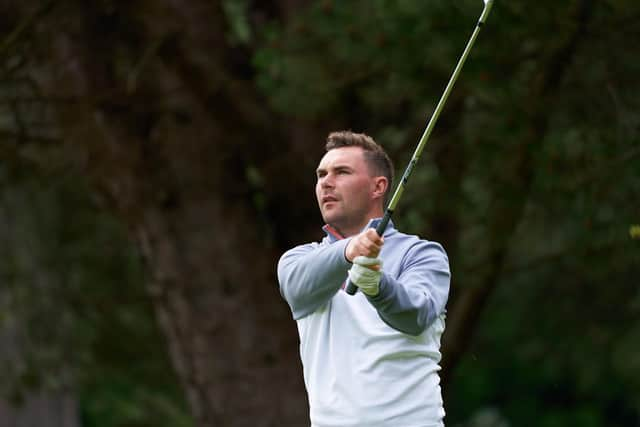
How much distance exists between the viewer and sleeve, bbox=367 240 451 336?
3.37 m

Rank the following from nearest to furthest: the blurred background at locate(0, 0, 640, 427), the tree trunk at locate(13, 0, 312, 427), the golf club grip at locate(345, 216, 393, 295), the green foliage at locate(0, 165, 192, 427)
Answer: the golf club grip at locate(345, 216, 393, 295)
the blurred background at locate(0, 0, 640, 427)
the tree trunk at locate(13, 0, 312, 427)
the green foliage at locate(0, 165, 192, 427)

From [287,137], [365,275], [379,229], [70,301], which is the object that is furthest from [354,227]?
[70,301]

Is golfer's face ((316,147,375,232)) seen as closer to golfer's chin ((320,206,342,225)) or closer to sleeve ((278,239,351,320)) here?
golfer's chin ((320,206,342,225))

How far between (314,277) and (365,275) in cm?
29

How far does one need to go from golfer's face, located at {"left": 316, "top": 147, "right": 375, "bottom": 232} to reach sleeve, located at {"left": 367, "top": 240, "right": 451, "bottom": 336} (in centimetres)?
22

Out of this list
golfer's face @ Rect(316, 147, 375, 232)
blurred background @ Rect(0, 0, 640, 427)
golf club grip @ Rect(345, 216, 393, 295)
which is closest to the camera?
golf club grip @ Rect(345, 216, 393, 295)

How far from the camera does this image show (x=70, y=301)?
1288 cm

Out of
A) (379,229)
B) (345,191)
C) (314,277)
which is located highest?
(345,191)

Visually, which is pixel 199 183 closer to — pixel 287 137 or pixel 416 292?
pixel 287 137

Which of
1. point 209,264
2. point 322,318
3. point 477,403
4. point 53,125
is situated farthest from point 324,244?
point 477,403

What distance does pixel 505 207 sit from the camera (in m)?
6.53

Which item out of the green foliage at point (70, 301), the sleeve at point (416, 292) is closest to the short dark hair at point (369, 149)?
the sleeve at point (416, 292)

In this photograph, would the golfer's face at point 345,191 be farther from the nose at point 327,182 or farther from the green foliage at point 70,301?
the green foliage at point 70,301

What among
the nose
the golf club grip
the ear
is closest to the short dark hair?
the ear
